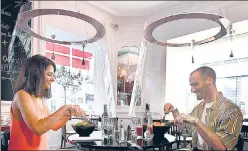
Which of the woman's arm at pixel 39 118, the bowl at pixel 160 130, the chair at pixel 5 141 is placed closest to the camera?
the woman's arm at pixel 39 118

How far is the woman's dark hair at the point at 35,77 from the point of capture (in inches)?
42.7

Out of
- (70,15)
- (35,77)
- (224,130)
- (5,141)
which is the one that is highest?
(70,15)

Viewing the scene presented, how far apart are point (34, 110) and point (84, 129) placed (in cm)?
26

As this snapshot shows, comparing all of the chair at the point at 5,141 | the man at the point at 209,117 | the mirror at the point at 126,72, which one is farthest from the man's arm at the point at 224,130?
the chair at the point at 5,141

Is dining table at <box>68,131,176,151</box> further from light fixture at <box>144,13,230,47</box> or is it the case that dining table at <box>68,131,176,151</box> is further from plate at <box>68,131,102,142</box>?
light fixture at <box>144,13,230,47</box>

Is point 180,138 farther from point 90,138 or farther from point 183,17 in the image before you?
point 183,17

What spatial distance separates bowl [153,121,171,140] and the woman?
0.36m

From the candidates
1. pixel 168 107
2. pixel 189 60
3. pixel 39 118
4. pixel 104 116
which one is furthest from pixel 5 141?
pixel 189 60

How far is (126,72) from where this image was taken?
1.09m

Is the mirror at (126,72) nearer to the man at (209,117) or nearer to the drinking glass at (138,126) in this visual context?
the drinking glass at (138,126)

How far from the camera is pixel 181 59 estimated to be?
1144 mm

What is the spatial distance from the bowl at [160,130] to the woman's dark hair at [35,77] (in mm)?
522

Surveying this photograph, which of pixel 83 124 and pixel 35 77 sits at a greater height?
pixel 35 77

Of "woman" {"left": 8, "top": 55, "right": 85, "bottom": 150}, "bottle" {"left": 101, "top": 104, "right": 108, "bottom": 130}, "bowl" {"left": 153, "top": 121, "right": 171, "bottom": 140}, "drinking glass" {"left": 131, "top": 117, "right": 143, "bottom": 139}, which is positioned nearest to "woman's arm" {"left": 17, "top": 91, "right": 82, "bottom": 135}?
"woman" {"left": 8, "top": 55, "right": 85, "bottom": 150}
